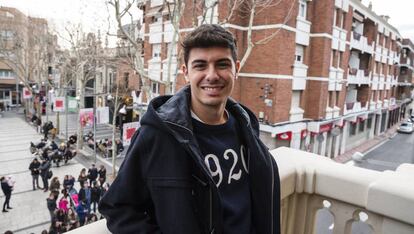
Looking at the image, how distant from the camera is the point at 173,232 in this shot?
49.6 inches

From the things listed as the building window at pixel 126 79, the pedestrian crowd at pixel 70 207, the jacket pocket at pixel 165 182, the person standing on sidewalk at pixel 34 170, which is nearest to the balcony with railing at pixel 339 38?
the pedestrian crowd at pixel 70 207

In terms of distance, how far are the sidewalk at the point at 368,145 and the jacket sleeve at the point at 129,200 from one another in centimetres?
2138

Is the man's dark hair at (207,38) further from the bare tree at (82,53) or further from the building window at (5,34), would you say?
the building window at (5,34)

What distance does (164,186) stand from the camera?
126cm

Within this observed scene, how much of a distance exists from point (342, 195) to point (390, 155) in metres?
24.8

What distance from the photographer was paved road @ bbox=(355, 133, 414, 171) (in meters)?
19.2

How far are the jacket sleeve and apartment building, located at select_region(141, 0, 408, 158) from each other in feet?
35.8

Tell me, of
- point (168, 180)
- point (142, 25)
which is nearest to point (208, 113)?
point (168, 180)

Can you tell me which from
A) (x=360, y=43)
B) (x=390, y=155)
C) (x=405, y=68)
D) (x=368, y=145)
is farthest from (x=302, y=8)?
(x=405, y=68)

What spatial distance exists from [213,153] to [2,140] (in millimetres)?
23643

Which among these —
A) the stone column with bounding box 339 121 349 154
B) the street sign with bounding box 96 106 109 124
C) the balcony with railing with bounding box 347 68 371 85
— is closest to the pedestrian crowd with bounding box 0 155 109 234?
the street sign with bounding box 96 106 109 124

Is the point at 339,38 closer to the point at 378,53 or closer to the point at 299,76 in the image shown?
the point at 299,76

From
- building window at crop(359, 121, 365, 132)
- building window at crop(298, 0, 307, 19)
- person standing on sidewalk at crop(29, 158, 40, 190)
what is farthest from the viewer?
building window at crop(359, 121, 365, 132)

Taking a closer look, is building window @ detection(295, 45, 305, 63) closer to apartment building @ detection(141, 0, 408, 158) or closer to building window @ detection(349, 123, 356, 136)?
apartment building @ detection(141, 0, 408, 158)
